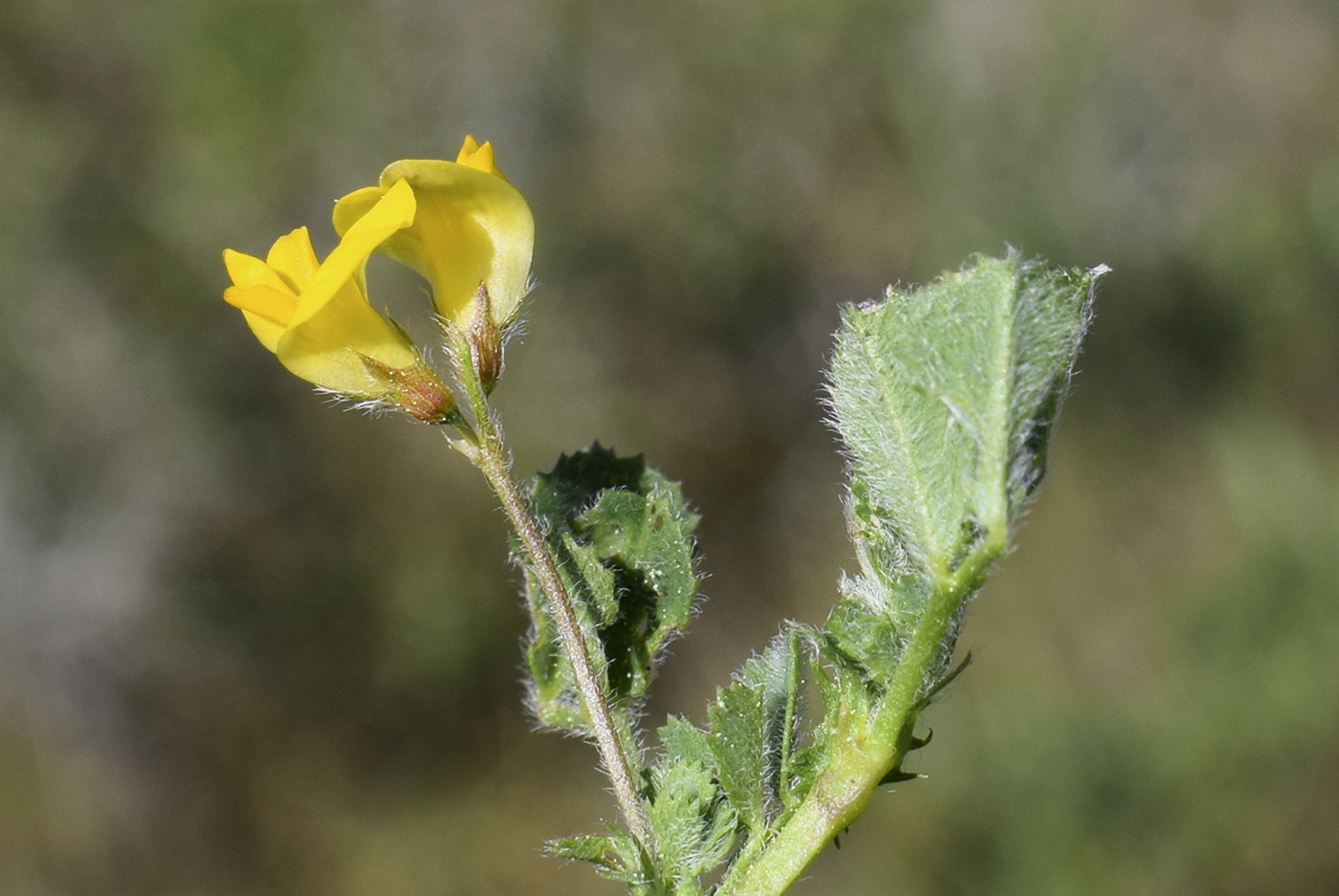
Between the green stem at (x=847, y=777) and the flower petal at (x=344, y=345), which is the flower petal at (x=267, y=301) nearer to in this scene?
the flower petal at (x=344, y=345)

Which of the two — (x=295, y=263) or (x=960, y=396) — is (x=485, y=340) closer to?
(x=295, y=263)

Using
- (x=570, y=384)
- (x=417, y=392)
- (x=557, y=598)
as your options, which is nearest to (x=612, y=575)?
(x=557, y=598)

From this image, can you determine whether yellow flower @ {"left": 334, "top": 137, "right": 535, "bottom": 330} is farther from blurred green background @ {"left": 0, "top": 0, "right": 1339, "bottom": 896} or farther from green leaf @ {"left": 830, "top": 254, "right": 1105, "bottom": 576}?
blurred green background @ {"left": 0, "top": 0, "right": 1339, "bottom": 896}

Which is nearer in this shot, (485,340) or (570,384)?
(485,340)

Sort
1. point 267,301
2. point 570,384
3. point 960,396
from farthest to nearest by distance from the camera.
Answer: point 570,384
point 267,301
point 960,396

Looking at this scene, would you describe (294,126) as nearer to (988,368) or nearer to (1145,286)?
(1145,286)

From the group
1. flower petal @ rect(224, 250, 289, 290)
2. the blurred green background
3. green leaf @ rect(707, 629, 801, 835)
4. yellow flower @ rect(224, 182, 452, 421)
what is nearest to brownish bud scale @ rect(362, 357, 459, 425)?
yellow flower @ rect(224, 182, 452, 421)

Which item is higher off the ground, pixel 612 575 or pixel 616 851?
pixel 612 575

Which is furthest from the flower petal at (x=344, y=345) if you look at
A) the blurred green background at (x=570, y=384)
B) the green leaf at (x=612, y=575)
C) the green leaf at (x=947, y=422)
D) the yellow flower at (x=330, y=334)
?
the blurred green background at (x=570, y=384)
